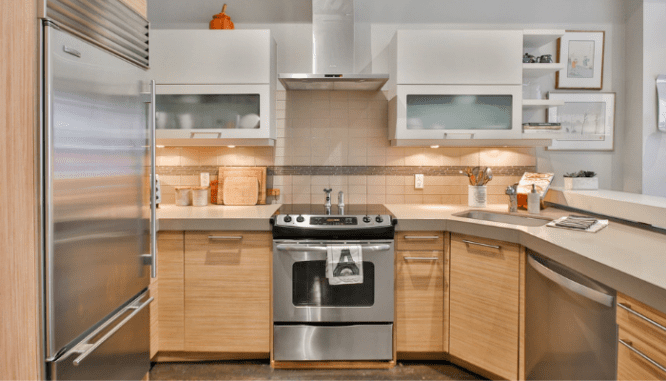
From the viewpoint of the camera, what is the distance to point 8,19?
3.54 ft

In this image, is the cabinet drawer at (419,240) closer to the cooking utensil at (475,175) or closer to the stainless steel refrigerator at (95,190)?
the cooking utensil at (475,175)

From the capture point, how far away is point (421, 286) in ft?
8.03

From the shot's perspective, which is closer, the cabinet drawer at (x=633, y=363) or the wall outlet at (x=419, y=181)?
the cabinet drawer at (x=633, y=363)

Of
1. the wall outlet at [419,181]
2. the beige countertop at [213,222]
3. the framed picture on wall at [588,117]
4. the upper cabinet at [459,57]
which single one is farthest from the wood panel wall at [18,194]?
the framed picture on wall at [588,117]

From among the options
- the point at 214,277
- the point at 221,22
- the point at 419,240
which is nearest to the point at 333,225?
the point at 419,240

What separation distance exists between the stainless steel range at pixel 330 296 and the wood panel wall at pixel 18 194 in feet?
4.46

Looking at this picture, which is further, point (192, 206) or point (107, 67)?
point (192, 206)

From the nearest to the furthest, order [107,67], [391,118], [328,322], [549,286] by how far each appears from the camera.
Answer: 1. [107,67]
2. [549,286]
3. [328,322]
4. [391,118]

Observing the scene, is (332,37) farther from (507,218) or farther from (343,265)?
(507,218)

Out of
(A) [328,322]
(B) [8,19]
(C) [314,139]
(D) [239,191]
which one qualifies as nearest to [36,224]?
(B) [8,19]

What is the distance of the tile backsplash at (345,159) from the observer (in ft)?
10.2

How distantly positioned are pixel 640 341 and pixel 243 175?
2469 mm

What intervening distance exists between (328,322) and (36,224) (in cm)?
166

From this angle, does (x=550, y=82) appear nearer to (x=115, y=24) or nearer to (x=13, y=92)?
(x=115, y=24)
